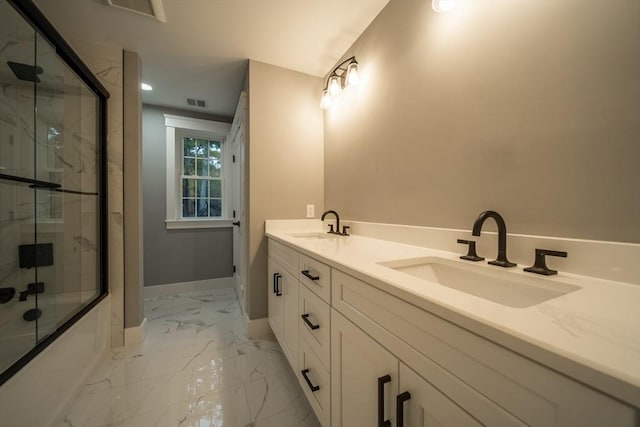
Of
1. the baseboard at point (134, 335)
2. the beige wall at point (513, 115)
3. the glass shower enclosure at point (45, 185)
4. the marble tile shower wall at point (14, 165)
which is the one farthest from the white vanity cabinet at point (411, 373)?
the marble tile shower wall at point (14, 165)

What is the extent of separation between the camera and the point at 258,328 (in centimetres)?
200

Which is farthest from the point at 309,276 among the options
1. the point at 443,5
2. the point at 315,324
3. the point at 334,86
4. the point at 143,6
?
the point at 143,6

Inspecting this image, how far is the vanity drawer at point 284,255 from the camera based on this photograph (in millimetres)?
1356

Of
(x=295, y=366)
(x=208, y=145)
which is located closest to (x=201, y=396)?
(x=295, y=366)

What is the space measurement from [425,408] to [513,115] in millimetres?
1009

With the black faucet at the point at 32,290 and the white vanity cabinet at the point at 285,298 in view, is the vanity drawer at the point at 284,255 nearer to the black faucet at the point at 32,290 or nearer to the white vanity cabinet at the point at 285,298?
the white vanity cabinet at the point at 285,298

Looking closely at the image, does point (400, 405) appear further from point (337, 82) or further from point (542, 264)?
point (337, 82)

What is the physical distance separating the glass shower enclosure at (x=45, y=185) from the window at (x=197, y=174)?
1.24m

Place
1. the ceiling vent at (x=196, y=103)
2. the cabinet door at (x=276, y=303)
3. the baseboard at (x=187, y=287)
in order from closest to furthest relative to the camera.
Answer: the cabinet door at (x=276, y=303)
the ceiling vent at (x=196, y=103)
the baseboard at (x=187, y=287)

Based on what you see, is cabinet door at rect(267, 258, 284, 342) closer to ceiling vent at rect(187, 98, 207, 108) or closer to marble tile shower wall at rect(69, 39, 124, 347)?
marble tile shower wall at rect(69, 39, 124, 347)

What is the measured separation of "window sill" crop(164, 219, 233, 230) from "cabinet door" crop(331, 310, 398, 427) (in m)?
2.81

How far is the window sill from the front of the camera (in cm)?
304

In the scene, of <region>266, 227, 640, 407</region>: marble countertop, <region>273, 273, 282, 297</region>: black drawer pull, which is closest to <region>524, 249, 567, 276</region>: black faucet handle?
<region>266, 227, 640, 407</region>: marble countertop

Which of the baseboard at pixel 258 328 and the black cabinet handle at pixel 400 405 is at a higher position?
the black cabinet handle at pixel 400 405
